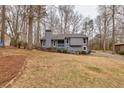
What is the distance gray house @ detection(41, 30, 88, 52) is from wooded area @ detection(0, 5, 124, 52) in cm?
171

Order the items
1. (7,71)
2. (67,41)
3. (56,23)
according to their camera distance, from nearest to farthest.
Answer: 1. (7,71)
2. (67,41)
3. (56,23)

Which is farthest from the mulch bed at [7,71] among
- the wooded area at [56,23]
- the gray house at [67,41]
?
the gray house at [67,41]

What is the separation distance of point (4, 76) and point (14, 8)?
70.2ft

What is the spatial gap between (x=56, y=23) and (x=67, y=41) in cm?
908

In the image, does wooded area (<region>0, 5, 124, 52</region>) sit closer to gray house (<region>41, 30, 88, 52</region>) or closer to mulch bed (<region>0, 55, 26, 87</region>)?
gray house (<region>41, 30, 88, 52</region>)

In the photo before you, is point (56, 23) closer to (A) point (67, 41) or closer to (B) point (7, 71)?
(A) point (67, 41)

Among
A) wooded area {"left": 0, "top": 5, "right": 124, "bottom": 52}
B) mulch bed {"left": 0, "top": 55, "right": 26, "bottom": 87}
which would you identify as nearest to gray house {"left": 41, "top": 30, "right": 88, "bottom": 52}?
wooded area {"left": 0, "top": 5, "right": 124, "bottom": 52}

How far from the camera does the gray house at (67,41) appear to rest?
28159mm

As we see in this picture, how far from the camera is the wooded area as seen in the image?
61.7 ft

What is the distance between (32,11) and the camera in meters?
17.2

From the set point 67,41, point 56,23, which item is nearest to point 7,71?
point 67,41

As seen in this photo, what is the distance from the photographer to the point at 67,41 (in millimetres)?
29203

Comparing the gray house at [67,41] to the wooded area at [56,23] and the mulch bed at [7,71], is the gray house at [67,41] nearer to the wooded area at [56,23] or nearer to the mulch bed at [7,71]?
the wooded area at [56,23]
